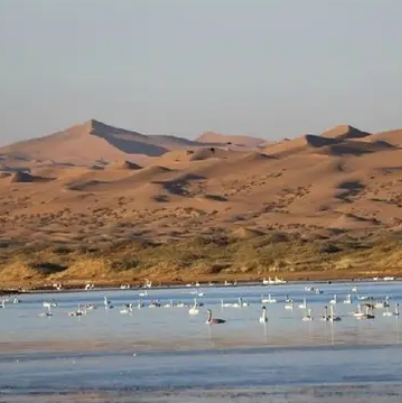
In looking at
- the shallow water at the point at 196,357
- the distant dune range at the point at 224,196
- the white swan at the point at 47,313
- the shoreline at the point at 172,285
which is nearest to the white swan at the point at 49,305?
the white swan at the point at 47,313

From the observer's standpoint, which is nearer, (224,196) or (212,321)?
(212,321)

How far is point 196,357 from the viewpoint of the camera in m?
38.4

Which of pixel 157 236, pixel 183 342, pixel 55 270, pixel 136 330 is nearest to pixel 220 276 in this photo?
pixel 55 270

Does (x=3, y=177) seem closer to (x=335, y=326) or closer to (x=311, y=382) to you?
(x=335, y=326)

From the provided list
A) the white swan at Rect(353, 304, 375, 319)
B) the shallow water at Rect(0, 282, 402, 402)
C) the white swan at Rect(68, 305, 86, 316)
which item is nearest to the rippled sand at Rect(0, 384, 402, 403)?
the shallow water at Rect(0, 282, 402, 402)

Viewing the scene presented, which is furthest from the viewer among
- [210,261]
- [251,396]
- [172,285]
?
[210,261]

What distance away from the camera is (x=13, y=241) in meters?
128

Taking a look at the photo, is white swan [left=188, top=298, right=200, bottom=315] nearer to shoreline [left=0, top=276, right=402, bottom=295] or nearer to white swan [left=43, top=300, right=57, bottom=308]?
white swan [left=43, top=300, right=57, bottom=308]

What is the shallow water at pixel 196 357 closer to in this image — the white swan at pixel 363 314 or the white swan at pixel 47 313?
the white swan at pixel 363 314

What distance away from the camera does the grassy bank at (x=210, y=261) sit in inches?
3755

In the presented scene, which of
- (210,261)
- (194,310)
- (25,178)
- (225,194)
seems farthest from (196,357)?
(25,178)

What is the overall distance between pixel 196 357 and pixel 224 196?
118840 millimetres

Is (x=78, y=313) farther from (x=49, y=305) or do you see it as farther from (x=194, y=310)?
(x=194, y=310)

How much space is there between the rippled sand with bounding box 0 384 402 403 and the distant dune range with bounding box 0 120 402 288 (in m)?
78.2
